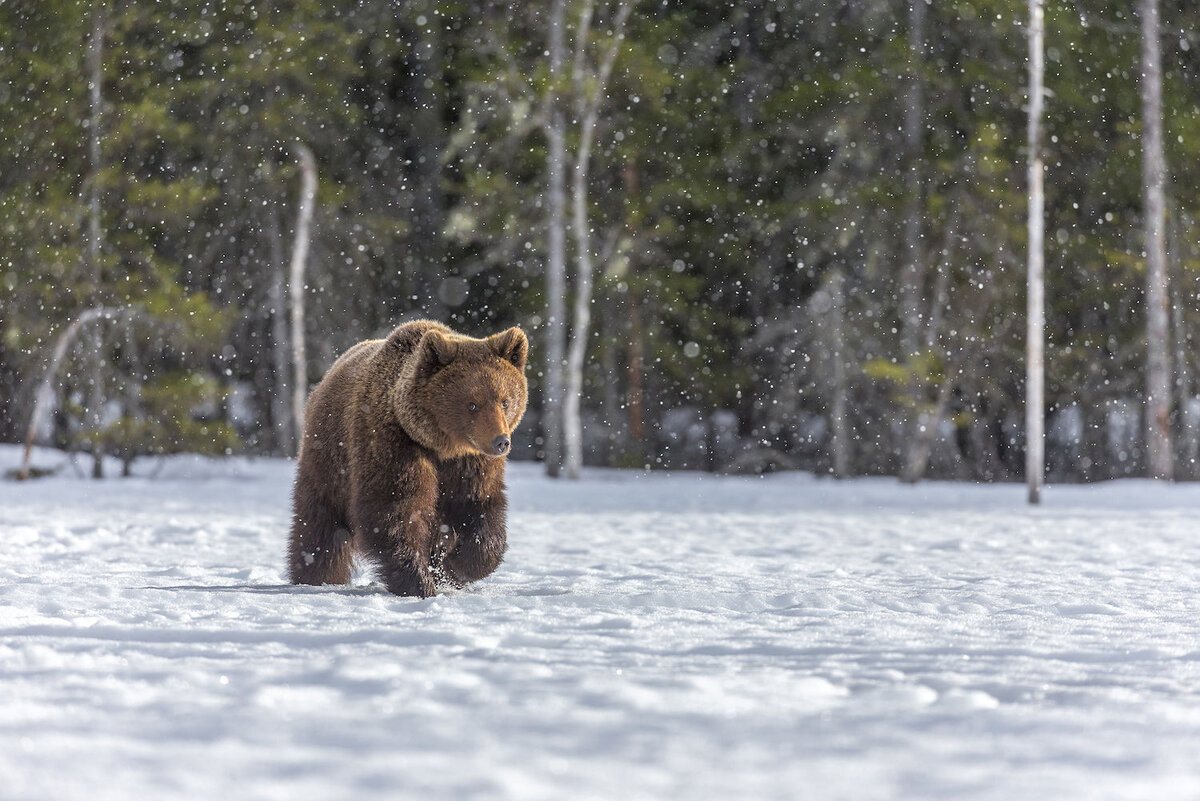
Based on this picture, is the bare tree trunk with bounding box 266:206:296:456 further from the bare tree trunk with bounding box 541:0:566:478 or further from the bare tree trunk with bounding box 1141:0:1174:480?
the bare tree trunk with bounding box 1141:0:1174:480

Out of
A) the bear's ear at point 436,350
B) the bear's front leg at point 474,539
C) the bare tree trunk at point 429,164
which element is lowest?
the bear's front leg at point 474,539

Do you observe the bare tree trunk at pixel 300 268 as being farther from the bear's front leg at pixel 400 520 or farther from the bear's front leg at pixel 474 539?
the bear's front leg at pixel 400 520

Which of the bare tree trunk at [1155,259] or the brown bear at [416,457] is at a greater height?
the bare tree trunk at [1155,259]

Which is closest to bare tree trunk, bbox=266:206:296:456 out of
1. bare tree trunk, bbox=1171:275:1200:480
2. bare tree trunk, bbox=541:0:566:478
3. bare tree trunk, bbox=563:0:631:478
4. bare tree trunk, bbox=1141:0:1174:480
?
bare tree trunk, bbox=541:0:566:478

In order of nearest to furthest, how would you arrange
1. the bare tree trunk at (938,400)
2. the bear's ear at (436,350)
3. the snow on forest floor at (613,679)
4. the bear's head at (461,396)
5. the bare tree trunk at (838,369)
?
the snow on forest floor at (613,679), the bear's head at (461,396), the bear's ear at (436,350), the bare tree trunk at (938,400), the bare tree trunk at (838,369)

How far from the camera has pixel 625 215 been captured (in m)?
18.8

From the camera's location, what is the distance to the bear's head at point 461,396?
16.6ft

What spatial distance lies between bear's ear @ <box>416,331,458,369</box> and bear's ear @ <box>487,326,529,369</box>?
0.21 m

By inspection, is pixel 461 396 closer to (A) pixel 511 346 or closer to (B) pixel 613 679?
(A) pixel 511 346

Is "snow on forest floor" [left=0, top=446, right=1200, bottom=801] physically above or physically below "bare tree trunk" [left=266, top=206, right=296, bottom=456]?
below

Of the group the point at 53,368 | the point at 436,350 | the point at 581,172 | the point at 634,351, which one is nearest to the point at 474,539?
the point at 436,350

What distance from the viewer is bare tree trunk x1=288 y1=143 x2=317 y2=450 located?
56.4ft

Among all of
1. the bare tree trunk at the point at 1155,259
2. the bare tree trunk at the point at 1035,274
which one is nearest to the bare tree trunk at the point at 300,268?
the bare tree trunk at the point at 1035,274

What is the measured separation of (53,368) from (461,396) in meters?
11.8
